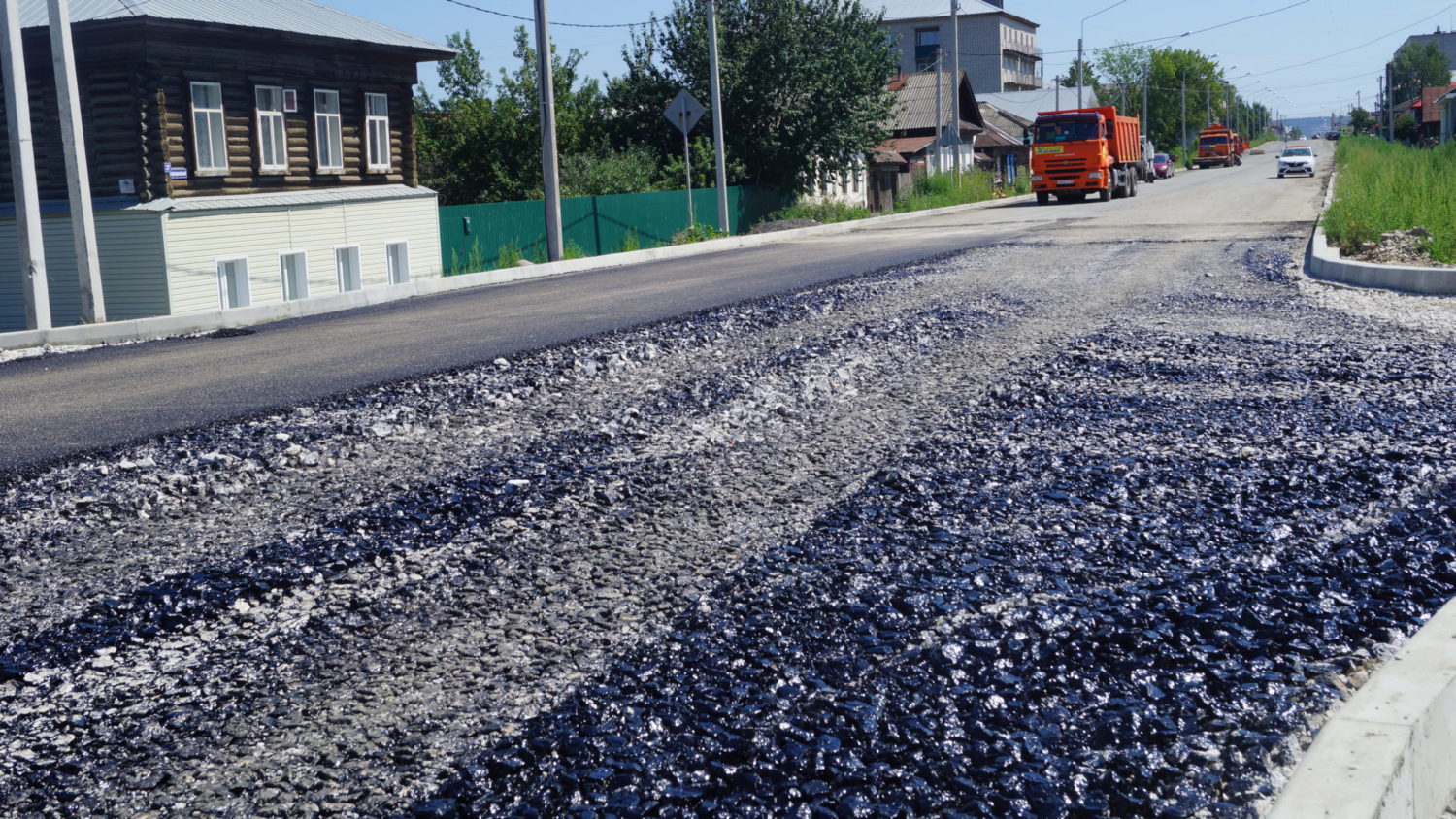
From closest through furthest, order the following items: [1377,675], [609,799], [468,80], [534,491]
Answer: [609,799]
[1377,675]
[534,491]
[468,80]

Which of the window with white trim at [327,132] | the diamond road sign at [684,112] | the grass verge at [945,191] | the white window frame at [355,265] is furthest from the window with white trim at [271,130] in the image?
the grass verge at [945,191]

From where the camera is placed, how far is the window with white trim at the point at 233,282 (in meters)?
25.3

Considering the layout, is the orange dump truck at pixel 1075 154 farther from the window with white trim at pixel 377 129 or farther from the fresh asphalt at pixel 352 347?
the window with white trim at pixel 377 129

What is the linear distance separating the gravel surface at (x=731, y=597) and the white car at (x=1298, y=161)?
5849 centimetres

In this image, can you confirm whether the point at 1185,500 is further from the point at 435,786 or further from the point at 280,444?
the point at 280,444

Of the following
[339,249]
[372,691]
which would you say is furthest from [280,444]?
[339,249]

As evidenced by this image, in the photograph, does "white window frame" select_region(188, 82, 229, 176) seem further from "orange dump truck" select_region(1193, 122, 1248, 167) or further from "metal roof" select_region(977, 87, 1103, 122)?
"orange dump truck" select_region(1193, 122, 1248, 167)

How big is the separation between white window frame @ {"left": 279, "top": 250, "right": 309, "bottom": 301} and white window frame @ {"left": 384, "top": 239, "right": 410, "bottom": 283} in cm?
A: 260

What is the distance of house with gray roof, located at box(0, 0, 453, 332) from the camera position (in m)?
24.0

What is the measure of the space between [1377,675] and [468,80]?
51.9m

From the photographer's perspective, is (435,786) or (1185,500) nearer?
(435,786)

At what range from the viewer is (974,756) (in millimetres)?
2984

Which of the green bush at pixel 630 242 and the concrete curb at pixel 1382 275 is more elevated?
the green bush at pixel 630 242

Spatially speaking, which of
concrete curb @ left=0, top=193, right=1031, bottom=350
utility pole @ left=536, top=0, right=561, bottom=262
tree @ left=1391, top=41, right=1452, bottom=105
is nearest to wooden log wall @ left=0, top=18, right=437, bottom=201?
utility pole @ left=536, top=0, right=561, bottom=262
